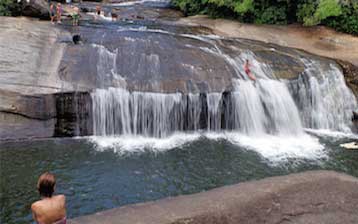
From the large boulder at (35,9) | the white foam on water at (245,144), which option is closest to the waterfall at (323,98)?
the white foam on water at (245,144)

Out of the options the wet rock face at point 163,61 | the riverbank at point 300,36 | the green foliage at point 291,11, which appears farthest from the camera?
the green foliage at point 291,11

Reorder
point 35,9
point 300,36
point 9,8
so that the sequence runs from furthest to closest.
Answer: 1. point 300,36
2. point 35,9
3. point 9,8

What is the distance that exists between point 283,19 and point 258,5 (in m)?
1.69

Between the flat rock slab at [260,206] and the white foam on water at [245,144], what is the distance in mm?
4195

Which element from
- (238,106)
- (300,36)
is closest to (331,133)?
(238,106)

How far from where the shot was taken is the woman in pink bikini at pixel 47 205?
5.55 m

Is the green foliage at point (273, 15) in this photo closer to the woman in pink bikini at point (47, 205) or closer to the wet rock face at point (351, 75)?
the wet rock face at point (351, 75)

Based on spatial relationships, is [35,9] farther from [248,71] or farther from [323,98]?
[323,98]

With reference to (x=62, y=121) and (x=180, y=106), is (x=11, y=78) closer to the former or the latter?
(x=62, y=121)

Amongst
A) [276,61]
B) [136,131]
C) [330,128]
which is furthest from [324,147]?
[136,131]

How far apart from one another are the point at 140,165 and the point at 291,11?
1607 centimetres

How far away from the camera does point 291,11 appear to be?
24.0 m

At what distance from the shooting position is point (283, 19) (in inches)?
A: 941

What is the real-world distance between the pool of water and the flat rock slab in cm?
237
